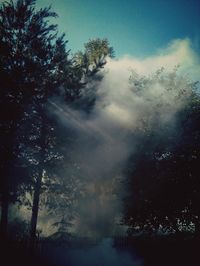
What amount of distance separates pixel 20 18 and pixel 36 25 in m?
0.94

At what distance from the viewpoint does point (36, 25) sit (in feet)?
52.0

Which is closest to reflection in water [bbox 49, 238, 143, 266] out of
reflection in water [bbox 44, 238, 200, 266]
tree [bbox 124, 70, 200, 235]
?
reflection in water [bbox 44, 238, 200, 266]

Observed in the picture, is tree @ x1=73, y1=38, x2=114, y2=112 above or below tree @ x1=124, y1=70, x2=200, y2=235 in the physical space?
above

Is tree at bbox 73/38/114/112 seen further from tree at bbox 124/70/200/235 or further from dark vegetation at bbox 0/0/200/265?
tree at bbox 124/70/200/235

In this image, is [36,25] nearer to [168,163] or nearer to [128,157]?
[128,157]

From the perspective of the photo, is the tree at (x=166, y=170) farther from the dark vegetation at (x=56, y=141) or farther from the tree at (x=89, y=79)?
the tree at (x=89, y=79)

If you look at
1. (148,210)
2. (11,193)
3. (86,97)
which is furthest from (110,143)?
(11,193)

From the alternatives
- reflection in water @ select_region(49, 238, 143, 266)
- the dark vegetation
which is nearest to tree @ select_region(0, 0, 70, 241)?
the dark vegetation

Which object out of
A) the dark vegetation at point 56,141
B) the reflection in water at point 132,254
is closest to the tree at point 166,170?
the dark vegetation at point 56,141

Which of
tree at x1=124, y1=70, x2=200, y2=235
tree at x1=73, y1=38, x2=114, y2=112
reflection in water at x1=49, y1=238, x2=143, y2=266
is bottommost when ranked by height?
reflection in water at x1=49, y1=238, x2=143, y2=266

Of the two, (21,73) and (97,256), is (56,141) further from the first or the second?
(97,256)

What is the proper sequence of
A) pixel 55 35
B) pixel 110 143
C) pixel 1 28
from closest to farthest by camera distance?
pixel 1 28, pixel 55 35, pixel 110 143

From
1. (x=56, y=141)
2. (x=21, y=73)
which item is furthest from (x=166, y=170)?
(x=21, y=73)

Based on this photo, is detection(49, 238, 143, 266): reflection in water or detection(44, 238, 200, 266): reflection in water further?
detection(44, 238, 200, 266): reflection in water
